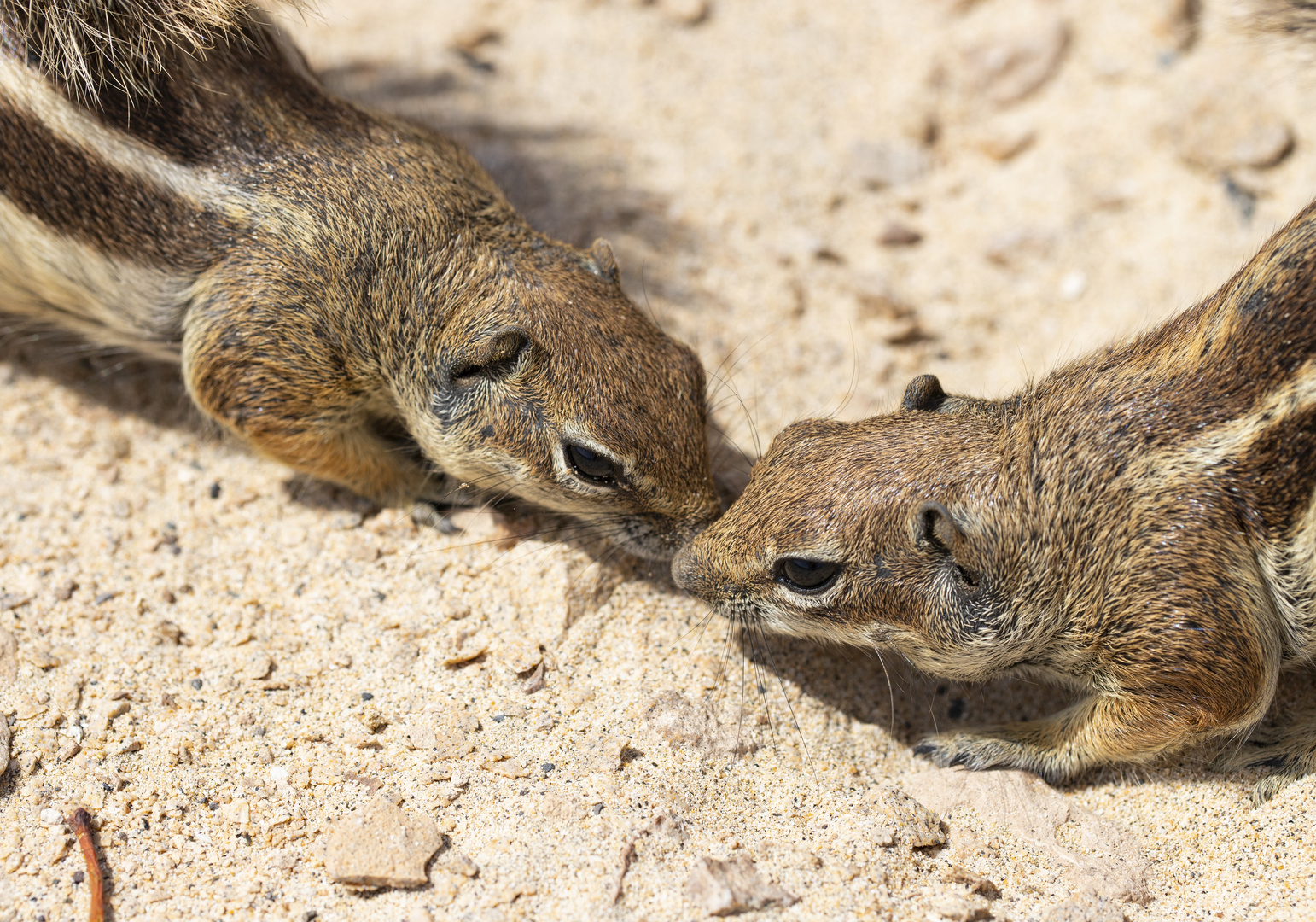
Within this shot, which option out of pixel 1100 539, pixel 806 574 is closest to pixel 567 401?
pixel 806 574

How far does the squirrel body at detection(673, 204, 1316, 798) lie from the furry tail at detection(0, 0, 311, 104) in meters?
3.40

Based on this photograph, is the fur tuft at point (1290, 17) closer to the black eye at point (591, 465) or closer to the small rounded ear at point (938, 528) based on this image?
the small rounded ear at point (938, 528)

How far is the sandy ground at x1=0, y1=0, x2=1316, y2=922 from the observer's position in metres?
4.18

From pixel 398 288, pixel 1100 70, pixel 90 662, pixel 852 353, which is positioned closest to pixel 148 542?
pixel 90 662

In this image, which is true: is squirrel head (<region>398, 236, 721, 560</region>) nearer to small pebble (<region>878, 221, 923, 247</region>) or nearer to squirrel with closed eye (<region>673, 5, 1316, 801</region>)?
squirrel with closed eye (<region>673, 5, 1316, 801</region>)

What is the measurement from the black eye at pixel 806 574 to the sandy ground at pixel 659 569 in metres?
0.65

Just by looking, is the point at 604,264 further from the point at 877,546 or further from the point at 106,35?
the point at 106,35

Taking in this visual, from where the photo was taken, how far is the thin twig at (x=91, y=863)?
12.6 feet

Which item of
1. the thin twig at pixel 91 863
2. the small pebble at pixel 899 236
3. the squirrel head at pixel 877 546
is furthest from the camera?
the small pebble at pixel 899 236

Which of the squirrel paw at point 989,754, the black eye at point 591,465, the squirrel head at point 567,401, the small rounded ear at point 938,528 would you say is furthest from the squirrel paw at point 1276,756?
the black eye at point 591,465

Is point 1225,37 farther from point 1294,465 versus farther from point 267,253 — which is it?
point 267,253

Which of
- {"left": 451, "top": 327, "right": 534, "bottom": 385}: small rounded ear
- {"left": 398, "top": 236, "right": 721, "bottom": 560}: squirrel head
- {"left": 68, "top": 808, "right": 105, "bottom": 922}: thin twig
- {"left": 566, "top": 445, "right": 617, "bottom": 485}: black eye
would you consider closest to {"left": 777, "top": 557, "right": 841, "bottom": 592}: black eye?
{"left": 398, "top": 236, "right": 721, "bottom": 560}: squirrel head

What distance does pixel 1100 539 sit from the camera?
435 cm

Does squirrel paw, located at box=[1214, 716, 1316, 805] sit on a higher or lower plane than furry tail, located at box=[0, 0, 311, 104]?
lower
